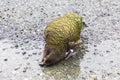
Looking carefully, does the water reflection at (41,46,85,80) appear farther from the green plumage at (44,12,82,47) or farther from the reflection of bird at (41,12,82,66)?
the green plumage at (44,12,82,47)

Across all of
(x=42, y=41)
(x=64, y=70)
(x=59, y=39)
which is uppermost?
(x=59, y=39)

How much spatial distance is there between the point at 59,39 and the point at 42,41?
783 mm

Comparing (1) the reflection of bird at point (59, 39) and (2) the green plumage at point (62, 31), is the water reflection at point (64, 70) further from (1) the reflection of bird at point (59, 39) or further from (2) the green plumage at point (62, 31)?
(2) the green plumage at point (62, 31)

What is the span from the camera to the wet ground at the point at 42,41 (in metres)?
4.36

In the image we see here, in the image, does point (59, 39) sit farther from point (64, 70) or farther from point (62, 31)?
point (64, 70)

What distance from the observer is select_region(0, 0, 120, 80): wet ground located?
436 centimetres

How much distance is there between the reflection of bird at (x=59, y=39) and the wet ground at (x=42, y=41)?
0.49 feet

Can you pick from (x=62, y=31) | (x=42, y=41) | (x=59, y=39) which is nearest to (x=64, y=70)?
(x=59, y=39)

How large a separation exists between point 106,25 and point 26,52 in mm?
1620

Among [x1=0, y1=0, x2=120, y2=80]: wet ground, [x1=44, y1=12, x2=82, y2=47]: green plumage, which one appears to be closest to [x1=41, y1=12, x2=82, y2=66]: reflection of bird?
[x1=44, y1=12, x2=82, y2=47]: green plumage

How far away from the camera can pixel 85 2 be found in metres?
6.74

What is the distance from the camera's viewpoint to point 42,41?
5.15 m

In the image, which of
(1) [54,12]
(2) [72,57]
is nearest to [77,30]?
(2) [72,57]

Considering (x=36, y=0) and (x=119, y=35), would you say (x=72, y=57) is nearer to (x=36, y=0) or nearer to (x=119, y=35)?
(x=119, y=35)
